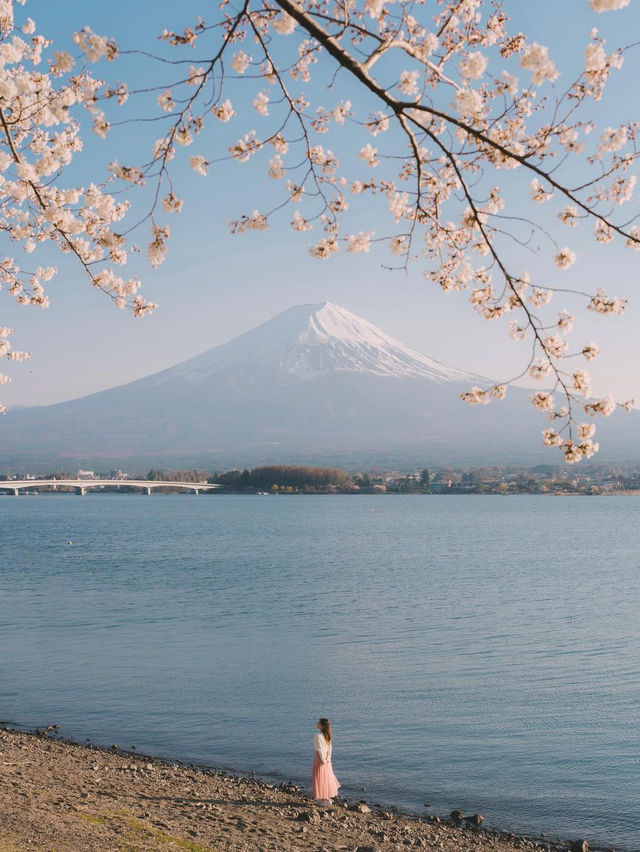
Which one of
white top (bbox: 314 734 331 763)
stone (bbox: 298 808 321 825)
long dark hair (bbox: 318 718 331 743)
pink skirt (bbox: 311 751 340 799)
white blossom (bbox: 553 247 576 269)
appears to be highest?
white blossom (bbox: 553 247 576 269)

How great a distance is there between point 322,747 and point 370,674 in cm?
603

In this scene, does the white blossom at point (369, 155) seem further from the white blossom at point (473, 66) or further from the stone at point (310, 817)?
the stone at point (310, 817)

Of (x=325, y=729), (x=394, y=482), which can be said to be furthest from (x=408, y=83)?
(x=394, y=482)

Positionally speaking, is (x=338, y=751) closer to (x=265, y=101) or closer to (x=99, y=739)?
(x=99, y=739)

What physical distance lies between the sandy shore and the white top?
452mm

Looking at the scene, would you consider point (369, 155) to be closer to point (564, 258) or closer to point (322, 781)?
point (564, 258)

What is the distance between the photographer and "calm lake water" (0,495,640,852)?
9086 millimetres

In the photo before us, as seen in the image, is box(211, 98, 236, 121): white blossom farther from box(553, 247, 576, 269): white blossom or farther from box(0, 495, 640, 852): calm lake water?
box(0, 495, 640, 852): calm lake water

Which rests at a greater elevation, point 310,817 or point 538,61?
point 538,61

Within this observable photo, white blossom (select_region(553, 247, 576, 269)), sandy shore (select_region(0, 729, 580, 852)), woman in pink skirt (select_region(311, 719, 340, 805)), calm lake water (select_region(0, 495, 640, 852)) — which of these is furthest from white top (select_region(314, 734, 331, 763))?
white blossom (select_region(553, 247, 576, 269))

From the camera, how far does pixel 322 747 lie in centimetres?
783

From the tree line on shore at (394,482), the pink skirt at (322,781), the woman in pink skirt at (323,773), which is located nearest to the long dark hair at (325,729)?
the woman in pink skirt at (323,773)

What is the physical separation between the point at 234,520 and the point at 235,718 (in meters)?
59.3

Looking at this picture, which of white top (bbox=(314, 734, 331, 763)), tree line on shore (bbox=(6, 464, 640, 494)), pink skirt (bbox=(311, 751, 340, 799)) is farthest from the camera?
tree line on shore (bbox=(6, 464, 640, 494))
